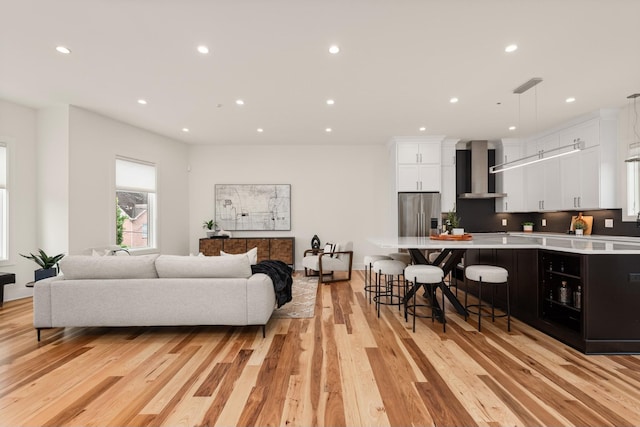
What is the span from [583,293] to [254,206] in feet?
19.8

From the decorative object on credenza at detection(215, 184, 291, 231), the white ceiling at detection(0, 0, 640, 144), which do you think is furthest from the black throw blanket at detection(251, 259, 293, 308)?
the decorative object on credenza at detection(215, 184, 291, 231)

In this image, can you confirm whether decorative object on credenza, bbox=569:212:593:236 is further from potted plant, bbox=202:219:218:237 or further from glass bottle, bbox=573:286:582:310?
potted plant, bbox=202:219:218:237

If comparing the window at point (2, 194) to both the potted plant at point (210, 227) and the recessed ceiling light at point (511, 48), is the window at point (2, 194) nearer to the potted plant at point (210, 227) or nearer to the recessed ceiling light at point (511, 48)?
the potted plant at point (210, 227)

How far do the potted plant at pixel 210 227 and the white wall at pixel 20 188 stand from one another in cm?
291

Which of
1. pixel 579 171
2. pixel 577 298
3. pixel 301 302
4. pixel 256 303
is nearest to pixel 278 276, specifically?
pixel 256 303

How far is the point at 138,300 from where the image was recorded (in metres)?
3.13

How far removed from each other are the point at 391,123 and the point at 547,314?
371 cm

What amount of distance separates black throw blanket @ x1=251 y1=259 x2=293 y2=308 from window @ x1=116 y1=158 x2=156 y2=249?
3590mm

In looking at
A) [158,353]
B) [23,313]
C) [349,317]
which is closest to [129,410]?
[158,353]

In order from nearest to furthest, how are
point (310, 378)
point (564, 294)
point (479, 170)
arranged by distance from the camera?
point (310, 378)
point (564, 294)
point (479, 170)

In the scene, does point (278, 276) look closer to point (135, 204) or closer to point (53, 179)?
point (53, 179)

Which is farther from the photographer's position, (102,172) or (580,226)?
(580,226)

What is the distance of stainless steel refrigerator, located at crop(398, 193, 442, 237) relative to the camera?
650 centimetres

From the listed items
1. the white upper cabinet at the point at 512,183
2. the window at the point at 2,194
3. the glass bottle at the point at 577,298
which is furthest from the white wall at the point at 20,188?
the white upper cabinet at the point at 512,183
